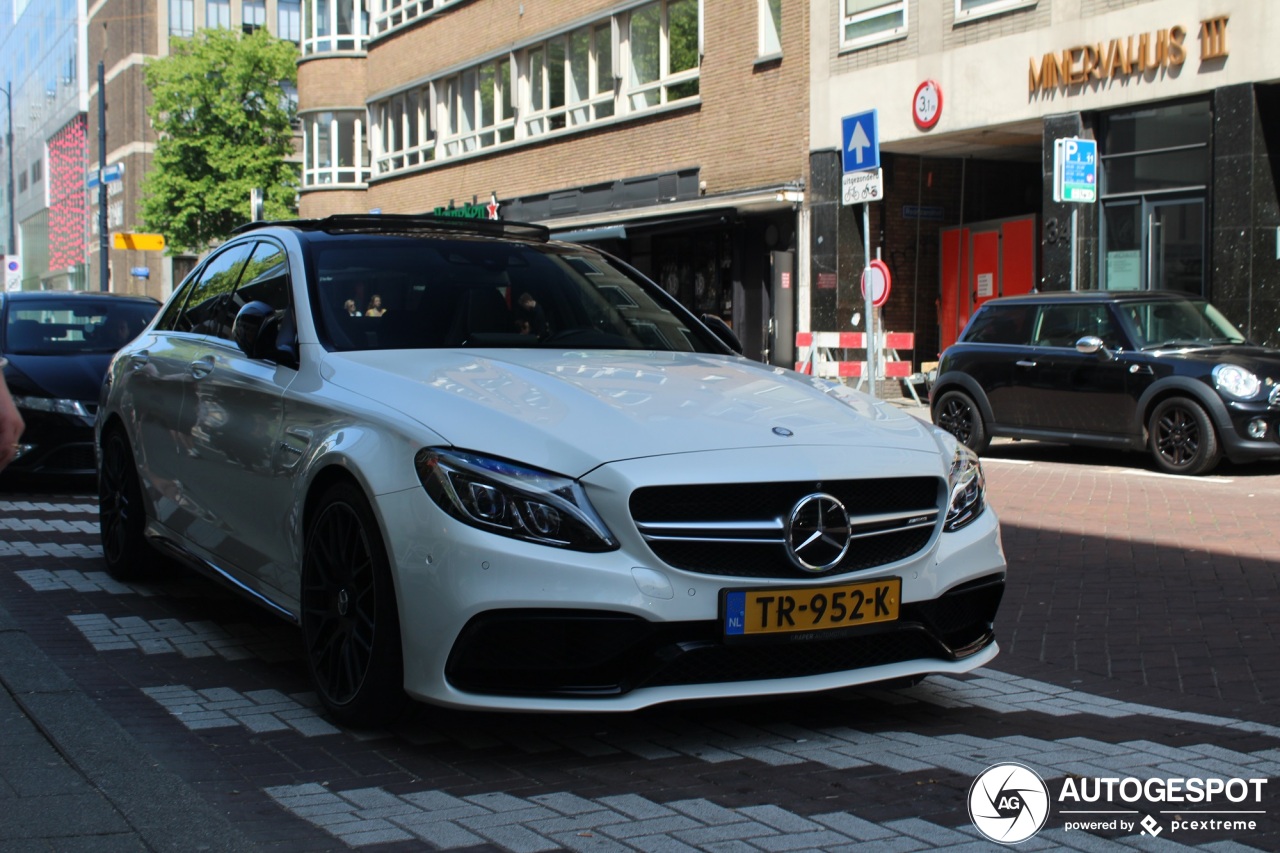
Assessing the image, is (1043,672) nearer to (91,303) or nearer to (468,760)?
(468,760)

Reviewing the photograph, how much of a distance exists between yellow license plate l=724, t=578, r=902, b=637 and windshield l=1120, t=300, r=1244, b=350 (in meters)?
9.94

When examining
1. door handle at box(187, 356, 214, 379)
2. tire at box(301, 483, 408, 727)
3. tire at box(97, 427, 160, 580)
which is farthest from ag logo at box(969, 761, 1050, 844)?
tire at box(97, 427, 160, 580)

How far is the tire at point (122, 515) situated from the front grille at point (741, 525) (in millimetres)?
3596

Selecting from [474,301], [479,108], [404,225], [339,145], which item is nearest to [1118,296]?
[404,225]

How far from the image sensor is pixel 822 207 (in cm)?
2411

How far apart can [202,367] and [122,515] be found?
1.46 m

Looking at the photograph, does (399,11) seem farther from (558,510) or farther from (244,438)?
(558,510)

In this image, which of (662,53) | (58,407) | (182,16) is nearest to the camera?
(58,407)

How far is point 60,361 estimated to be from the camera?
446 inches

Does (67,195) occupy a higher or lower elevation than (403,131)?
higher

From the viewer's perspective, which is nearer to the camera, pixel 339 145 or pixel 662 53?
pixel 662 53

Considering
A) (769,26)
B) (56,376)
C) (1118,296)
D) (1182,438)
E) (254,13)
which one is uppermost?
(254,13)

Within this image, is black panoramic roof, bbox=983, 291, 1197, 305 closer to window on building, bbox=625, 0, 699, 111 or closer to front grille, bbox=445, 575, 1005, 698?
front grille, bbox=445, 575, 1005, 698

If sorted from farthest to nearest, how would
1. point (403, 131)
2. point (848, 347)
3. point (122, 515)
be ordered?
point (403, 131)
point (848, 347)
point (122, 515)
